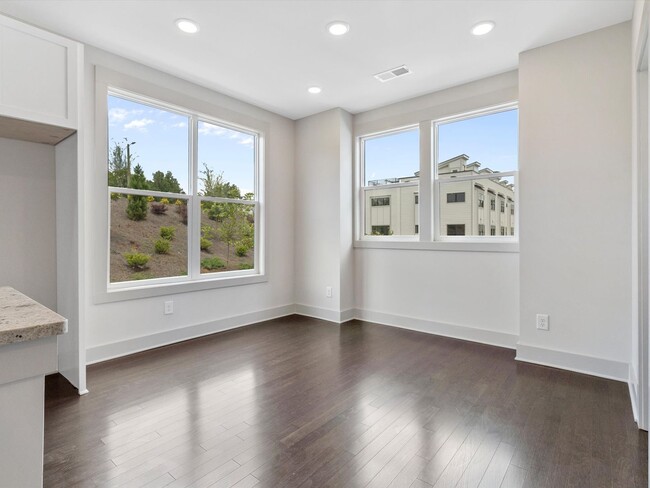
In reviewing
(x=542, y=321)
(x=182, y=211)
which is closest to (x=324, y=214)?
(x=182, y=211)

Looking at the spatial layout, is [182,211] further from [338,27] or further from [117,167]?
[338,27]

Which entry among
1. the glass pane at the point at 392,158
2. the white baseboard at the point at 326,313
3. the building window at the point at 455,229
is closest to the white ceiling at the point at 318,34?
the glass pane at the point at 392,158

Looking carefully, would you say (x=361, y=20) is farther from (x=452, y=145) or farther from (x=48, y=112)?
(x=48, y=112)

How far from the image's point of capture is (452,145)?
4000 mm

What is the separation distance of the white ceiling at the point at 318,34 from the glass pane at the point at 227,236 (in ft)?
4.61

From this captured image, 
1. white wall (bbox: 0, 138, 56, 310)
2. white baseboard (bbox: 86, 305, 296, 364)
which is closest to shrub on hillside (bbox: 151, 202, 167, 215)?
white wall (bbox: 0, 138, 56, 310)

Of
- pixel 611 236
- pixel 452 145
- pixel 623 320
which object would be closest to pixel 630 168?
pixel 611 236

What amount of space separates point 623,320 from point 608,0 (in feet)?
7.61

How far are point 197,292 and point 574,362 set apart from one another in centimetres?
361

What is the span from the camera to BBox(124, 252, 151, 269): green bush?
11.2 ft

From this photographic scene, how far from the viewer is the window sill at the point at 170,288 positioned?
318cm

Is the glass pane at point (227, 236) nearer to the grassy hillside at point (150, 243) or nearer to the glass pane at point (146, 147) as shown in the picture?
the grassy hillside at point (150, 243)

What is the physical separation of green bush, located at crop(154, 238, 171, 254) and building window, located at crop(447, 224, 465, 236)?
3070mm

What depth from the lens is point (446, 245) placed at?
13.0 feet
